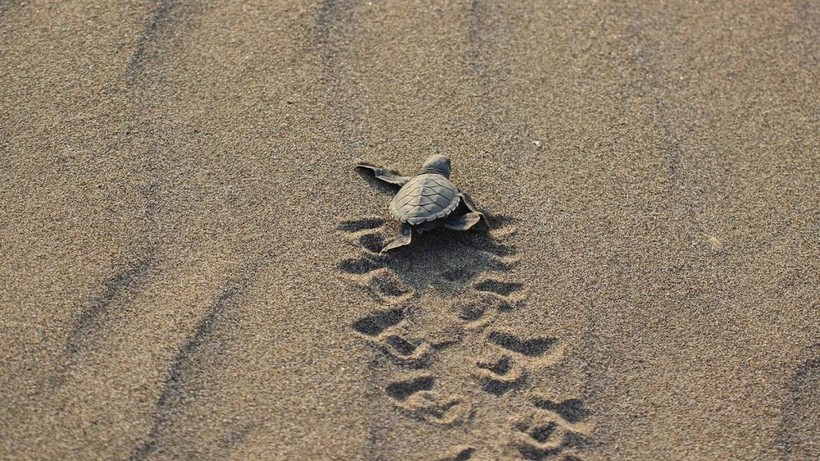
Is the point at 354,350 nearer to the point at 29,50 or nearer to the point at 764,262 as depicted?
the point at 764,262

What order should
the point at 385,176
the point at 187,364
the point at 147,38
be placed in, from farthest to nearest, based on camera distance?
the point at 147,38, the point at 385,176, the point at 187,364

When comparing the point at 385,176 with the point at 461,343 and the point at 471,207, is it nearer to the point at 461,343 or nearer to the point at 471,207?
the point at 471,207

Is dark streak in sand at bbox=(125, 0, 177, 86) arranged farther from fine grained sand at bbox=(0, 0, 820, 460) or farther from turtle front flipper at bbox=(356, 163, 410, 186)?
turtle front flipper at bbox=(356, 163, 410, 186)

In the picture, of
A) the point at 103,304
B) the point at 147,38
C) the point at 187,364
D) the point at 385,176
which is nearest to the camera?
the point at 187,364

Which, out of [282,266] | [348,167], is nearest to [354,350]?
[282,266]

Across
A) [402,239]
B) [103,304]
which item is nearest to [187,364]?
[103,304]

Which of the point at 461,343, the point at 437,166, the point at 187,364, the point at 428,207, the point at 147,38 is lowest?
the point at 187,364
